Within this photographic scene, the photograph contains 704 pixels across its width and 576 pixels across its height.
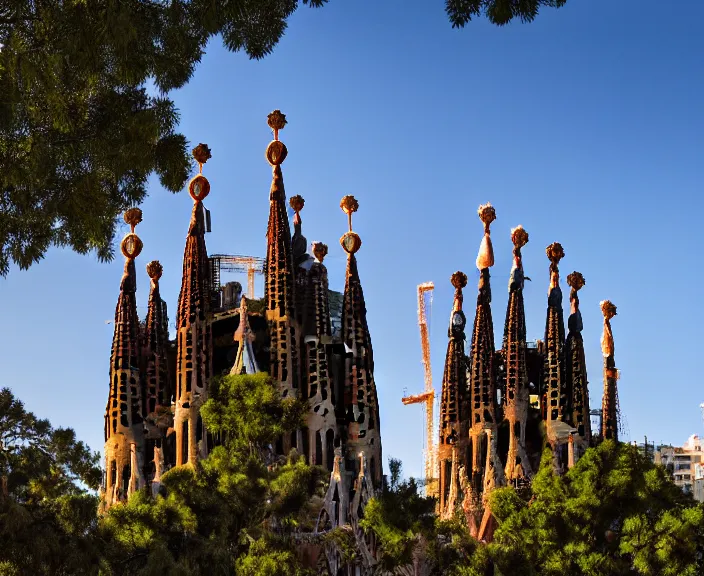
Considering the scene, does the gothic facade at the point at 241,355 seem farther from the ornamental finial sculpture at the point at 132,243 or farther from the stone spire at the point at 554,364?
the stone spire at the point at 554,364

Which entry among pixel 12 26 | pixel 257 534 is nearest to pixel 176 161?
pixel 12 26

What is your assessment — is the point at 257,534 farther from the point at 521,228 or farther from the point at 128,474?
the point at 521,228

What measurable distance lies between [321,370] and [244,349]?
268 centimetres

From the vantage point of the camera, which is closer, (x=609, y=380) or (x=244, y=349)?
(x=244, y=349)

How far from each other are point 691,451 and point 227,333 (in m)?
66.4

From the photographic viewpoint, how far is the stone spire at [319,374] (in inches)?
1886

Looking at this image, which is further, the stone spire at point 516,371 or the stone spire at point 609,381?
the stone spire at point 609,381

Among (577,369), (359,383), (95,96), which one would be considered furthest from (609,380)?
(95,96)

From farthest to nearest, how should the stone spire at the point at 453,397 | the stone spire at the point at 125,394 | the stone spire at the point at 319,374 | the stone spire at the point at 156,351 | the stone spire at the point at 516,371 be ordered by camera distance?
1. the stone spire at the point at 453,397
2. the stone spire at the point at 516,371
3. the stone spire at the point at 156,351
4. the stone spire at the point at 319,374
5. the stone spire at the point at 125,394

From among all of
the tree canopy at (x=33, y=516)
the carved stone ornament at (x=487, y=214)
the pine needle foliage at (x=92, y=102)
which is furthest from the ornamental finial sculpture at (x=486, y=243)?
the pine needle foliage at (x=92, y=102)

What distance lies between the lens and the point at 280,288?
48.7 m

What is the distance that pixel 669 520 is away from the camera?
131ft

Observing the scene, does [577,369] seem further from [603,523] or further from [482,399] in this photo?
[603,523]

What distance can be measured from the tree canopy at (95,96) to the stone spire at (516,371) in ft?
106
